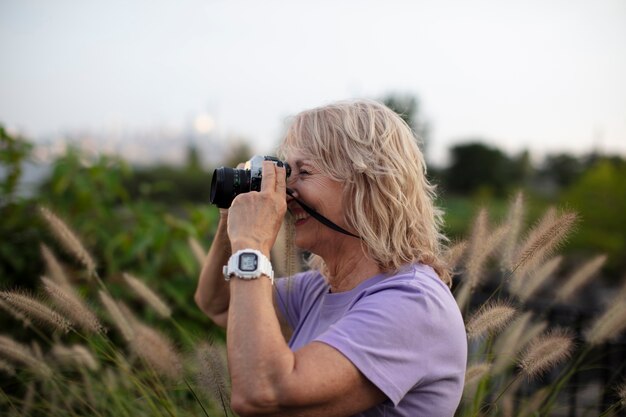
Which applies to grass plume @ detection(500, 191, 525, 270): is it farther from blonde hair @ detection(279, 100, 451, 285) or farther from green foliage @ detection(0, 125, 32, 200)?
green foliage @ detection(0, 125, 32, 200)

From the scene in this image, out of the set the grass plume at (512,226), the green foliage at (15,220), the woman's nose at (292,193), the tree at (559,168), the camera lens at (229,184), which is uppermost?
the camera lens at (229,184)

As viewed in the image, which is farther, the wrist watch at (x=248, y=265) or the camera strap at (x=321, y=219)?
the camera strap at (x=321, y=219)

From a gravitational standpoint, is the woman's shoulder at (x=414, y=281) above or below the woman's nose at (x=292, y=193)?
below

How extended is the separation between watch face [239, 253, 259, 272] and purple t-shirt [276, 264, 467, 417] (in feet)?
0.84

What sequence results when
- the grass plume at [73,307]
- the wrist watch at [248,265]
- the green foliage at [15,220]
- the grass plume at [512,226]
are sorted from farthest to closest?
1. the green foliage at [15,220]
2. the grass plume at [512,226]
3. the grass plume at [73,307]
4. the wrist watch at [248,265]

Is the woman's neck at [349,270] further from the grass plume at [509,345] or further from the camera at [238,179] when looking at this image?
the grass plume at [509,345]

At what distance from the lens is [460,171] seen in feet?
80.2

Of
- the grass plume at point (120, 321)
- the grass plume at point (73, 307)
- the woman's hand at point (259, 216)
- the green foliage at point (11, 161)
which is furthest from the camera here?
the green foliage at point (11, 161)

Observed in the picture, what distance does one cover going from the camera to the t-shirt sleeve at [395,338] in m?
1.47

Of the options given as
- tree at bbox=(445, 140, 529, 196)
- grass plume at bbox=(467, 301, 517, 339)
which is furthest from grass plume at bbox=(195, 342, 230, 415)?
tree at bbox=(445, 140, 529, 196)

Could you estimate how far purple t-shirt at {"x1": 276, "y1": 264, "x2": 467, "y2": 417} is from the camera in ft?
4.85

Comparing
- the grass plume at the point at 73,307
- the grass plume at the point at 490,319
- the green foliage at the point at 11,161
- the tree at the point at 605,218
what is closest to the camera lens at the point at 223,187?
the grass plume at the point at 73,307

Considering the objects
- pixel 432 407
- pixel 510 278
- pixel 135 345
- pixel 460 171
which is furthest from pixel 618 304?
pixel 460 171

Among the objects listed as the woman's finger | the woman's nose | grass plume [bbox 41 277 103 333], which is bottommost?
grass plume [bbox 41 277 103 333]
